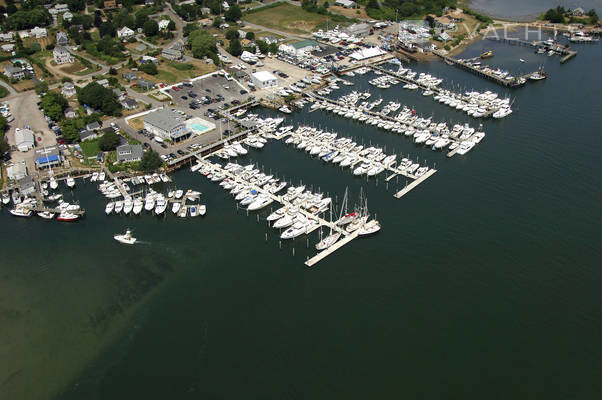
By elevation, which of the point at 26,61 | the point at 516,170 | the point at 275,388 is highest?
the point at 26,61

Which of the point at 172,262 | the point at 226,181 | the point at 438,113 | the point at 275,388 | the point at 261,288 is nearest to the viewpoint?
the point at 275,388

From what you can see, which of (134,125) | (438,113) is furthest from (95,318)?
(438,113)

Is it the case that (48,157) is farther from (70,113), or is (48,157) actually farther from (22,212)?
(70,113)

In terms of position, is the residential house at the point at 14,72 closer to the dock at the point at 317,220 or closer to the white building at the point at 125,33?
the white building at the point at 125,33

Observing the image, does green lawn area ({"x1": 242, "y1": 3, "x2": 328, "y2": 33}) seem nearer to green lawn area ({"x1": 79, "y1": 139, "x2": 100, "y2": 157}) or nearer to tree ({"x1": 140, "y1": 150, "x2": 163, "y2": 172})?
green lawn area ({"x1": 79, "y1": 139, "x2": 100, "y2": 157})

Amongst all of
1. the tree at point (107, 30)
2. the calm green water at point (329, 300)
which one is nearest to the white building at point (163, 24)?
the tree at point (107, 30)

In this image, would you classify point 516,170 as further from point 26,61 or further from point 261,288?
point 26,61
